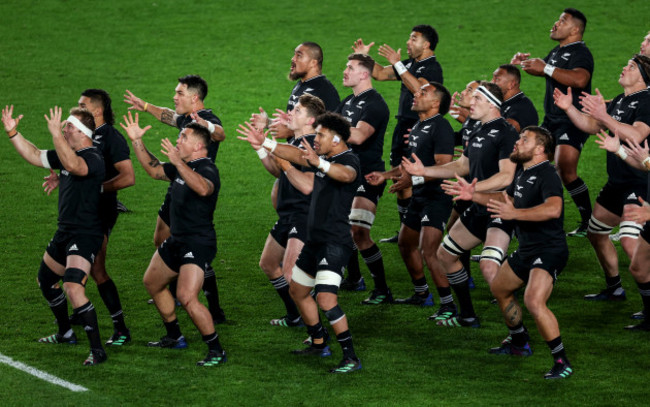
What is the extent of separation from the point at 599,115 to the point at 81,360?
18.0 feet

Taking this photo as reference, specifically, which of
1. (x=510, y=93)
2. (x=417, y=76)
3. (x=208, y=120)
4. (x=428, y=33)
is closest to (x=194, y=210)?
(x=208, y=120)

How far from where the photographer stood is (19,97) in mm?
20438

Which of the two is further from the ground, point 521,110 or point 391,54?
point 391,54

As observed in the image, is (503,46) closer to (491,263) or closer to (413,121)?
(413,121)

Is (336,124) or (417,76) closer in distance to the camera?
(336,124)

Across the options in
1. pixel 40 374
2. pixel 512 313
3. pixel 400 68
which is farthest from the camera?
pixel 400 68

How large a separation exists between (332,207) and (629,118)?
12.1 feet

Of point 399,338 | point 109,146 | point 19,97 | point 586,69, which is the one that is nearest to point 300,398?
point 399,338

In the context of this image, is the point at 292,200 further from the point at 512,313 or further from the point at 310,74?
the point at 512,313

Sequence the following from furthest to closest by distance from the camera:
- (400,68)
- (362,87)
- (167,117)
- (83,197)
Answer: (400,68), (362,87), (167,117), (83,197)

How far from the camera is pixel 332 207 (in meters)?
9.22

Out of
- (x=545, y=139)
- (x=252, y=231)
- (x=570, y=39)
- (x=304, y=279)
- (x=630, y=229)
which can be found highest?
(x=570, y=39)

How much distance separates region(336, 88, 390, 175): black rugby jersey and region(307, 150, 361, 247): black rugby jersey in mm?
2160

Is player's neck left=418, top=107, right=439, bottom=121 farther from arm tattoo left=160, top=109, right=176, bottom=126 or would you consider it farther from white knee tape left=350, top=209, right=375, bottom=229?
arm tattoo left=160, top=109, right=176, bottom=126
